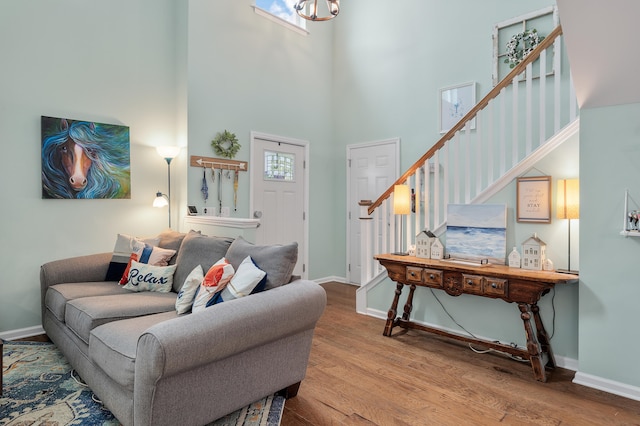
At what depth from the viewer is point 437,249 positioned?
335 cm

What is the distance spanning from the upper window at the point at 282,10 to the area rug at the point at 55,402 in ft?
14.6

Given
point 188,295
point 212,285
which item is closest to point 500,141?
point 212,285

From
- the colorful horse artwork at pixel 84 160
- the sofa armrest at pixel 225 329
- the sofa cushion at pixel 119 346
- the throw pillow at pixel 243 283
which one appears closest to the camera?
the sofa armrest at pixel 225 329

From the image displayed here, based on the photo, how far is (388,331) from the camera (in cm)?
347

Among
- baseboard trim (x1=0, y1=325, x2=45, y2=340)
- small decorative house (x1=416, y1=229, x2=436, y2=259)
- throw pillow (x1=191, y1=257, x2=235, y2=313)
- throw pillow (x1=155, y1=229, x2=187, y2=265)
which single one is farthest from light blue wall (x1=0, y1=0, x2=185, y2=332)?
small decorative house (x1=416, y1=229, x2=436, y2=259)

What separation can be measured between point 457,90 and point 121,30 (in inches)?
147

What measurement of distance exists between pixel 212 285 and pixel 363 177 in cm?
360

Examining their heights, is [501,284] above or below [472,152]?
below

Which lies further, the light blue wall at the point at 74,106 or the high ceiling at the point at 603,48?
the light blue wall at the point at 74,106

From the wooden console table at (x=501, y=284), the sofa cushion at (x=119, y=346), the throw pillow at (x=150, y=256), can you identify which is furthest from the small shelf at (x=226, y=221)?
the wooden console table at (x=501, y=284)

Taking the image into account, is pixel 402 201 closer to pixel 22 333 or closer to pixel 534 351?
pixel 534 351

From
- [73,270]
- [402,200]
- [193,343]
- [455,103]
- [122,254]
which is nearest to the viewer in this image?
[193,343]

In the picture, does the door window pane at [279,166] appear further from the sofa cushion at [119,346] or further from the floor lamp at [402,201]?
the sofa cushion at [119,346]

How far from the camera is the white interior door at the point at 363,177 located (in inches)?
205
